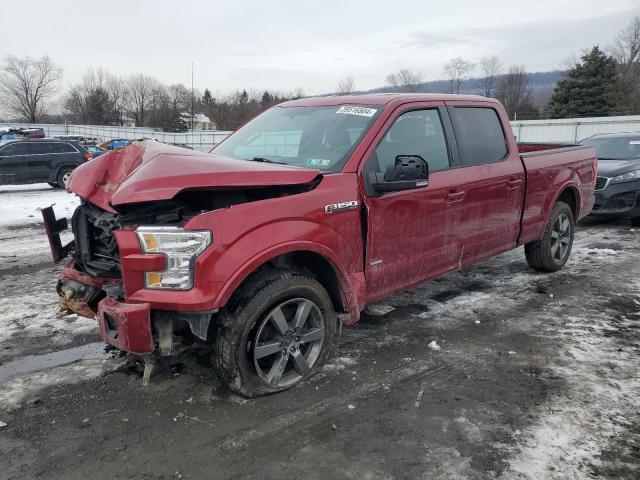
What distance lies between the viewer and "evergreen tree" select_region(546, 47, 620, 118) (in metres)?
39.9

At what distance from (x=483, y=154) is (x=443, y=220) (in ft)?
3.20

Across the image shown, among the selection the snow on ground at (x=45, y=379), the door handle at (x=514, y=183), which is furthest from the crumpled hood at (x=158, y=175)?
the door handle at (x=514, y=183)

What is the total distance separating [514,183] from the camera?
4.98 metres

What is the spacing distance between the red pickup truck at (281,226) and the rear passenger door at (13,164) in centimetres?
1403

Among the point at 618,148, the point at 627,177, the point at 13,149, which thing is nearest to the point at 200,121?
the point at 13,149

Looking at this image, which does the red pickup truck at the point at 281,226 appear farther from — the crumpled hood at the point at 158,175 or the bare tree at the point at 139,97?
the bare tree at the point at 139,97

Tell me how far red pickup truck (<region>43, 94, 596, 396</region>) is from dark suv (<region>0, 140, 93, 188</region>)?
45.0ft

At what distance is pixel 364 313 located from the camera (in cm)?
479

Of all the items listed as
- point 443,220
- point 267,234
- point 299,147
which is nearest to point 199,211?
point 267,234

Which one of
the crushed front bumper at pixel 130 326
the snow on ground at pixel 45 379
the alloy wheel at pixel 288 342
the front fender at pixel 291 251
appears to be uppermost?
the front fender at pixel 291 251

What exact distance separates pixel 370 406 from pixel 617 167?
7949mm

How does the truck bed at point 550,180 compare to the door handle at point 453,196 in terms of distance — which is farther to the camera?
the truck bed at point 550,180

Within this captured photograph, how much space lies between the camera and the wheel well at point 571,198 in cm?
609

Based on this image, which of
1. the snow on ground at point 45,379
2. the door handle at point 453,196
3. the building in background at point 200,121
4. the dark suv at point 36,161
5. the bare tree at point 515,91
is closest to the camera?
the snow on ground at point 45,379
